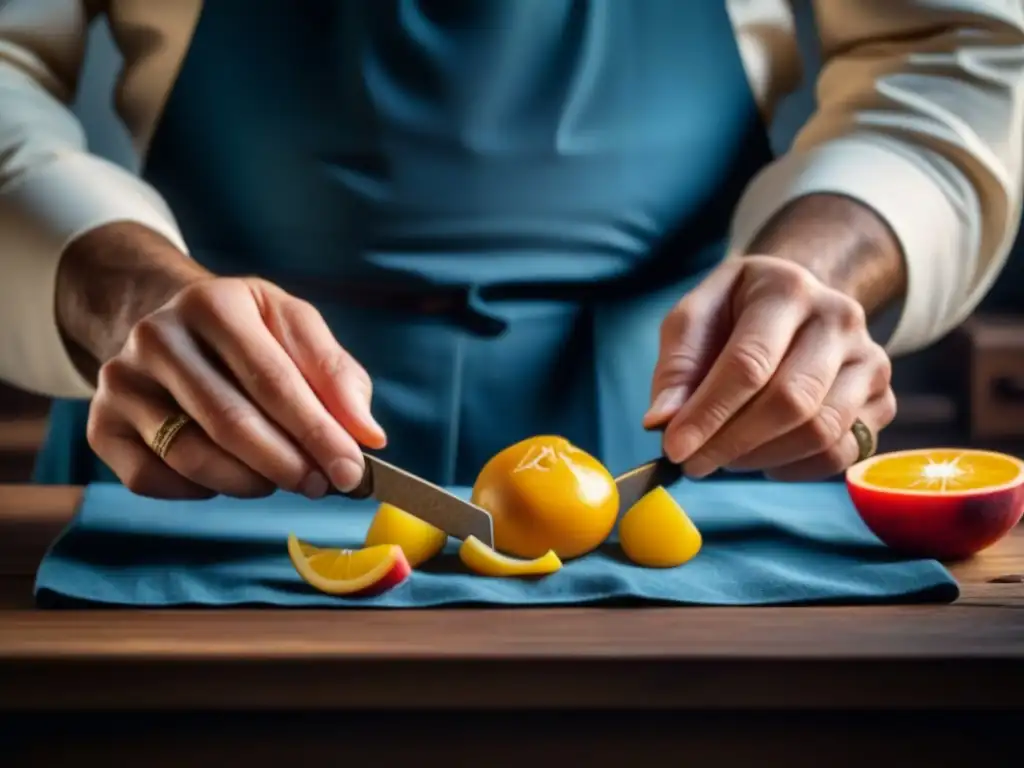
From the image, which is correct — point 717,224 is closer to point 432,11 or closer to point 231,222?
point 432,11

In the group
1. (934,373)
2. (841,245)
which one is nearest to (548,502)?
(841,245)

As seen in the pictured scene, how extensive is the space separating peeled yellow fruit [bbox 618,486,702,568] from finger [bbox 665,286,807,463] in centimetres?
7

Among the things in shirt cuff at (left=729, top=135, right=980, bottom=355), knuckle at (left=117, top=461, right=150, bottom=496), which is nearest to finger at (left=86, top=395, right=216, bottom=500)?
knuckle at (left=117, top=461, right=150, bottom=496)

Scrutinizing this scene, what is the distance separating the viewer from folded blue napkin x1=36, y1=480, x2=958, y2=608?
2.49ft

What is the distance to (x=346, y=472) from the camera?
85 cm

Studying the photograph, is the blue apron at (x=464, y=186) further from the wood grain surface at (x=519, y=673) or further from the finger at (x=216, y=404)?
the wood grain surface at (x=519, y=673)

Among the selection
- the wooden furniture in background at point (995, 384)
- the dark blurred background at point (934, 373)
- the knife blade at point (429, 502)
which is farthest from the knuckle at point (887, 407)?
the wooden furniture in background at point (995, 384)

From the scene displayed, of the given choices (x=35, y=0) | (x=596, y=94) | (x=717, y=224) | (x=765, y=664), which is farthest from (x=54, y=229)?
(x=765, y=664)

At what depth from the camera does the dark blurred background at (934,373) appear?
2.22 meters

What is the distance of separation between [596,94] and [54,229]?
464mm

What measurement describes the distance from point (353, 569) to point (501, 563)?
88mm

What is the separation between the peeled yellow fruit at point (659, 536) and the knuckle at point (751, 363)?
0.32 ft

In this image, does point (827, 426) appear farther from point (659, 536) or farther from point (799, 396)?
point (659, 536)

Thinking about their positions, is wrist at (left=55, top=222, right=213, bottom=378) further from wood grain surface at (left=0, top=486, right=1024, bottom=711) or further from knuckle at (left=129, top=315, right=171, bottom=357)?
wood grain surface at (left=0, top=486, right=1024, bottom=711)
